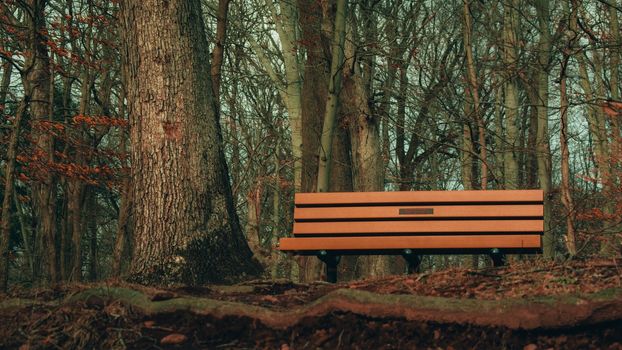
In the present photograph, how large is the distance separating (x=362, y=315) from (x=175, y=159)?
9.07 feet

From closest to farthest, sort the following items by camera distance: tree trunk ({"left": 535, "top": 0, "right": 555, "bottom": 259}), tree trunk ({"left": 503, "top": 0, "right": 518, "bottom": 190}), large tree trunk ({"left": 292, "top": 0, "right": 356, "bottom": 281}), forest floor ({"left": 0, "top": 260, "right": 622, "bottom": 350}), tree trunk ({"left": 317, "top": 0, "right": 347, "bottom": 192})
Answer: forest floor ({"left": 0, "top": 260, "right": 622, "bottom": 350}) < tree trunk ({"left": 317, "top": 0, "right": 347, "bottom": 192}) < tree trunk ({"left": 535, "top": 0, "right": 555, "bottom": 259}) < large tree trunk ({"left": 292, "top": 0, "right": 356, "bottom": 281}) < tree trunk ({"left": 503, "top": 0, "right": 518, "bottom": 190})

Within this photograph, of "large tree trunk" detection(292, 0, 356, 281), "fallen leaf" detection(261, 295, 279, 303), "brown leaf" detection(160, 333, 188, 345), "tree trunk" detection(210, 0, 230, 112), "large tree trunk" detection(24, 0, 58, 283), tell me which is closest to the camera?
"brown leaf" detection(160, 333, 188, 345)

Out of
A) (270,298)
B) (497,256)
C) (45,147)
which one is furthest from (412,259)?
Result: (45,147)

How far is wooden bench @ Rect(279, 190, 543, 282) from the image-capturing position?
704cm

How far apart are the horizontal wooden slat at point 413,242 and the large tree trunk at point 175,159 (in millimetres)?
484

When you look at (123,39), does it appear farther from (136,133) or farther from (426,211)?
(426,211)

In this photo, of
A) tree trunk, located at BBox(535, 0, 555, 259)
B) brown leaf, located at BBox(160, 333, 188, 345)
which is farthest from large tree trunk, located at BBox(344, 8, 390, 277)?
brown leaf, located at BBox(160, 333, 188, 345)

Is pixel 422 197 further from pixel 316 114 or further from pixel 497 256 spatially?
pixel 316 114

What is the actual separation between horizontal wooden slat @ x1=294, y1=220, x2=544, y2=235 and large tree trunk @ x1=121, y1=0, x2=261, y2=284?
0.67m

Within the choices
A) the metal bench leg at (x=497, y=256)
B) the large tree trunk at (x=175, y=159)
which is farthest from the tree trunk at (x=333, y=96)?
the metal bench leg at (x=497, y=256)

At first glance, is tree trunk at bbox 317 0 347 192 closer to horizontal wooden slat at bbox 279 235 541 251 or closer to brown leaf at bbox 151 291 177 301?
horizontal wooden slat at bbox 279 235 541 251

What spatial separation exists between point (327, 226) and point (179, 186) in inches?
54.5

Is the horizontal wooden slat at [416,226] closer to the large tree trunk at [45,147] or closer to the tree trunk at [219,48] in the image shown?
the tree trunk at [219,48]

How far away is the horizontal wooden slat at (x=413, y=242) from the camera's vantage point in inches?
275
